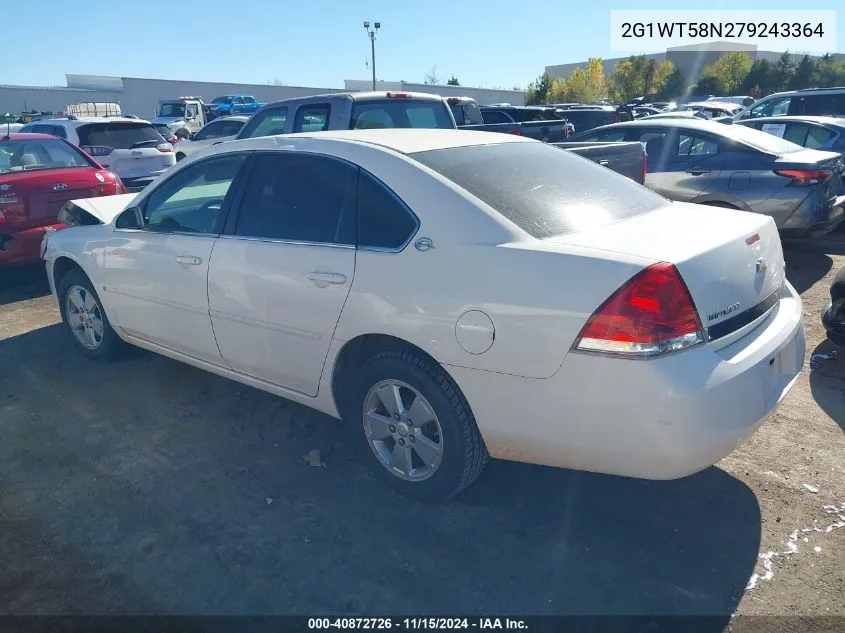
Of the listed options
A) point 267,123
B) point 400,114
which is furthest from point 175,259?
point 267,123

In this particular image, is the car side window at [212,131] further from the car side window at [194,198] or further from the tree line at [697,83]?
the tree line at [697,83]

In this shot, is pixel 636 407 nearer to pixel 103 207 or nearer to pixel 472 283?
pixel 472 283

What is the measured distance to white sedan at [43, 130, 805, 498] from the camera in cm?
248

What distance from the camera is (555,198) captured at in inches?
122

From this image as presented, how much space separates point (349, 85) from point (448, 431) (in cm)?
6760

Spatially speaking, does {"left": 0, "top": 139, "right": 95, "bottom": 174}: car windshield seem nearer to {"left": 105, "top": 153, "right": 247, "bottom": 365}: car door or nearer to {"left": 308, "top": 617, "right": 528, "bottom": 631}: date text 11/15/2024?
{"left": 105, "top": 153, "right": 247, "bottom": 365}: car door

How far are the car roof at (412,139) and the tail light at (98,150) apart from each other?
8.54 metres

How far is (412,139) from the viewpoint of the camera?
3549mm

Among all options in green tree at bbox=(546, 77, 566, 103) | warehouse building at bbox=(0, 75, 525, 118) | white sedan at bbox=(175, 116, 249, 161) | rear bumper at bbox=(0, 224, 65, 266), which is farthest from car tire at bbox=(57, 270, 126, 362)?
green tree at bbox=(546, 77, 566, 103)

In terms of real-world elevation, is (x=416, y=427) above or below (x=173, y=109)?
below

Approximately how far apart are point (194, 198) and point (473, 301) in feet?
7.44

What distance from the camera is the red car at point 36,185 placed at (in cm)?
666

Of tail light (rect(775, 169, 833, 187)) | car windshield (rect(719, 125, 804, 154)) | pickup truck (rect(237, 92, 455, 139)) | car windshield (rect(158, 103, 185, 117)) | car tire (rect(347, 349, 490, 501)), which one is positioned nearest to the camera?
Answer: car tire (rect(347, 349, 490, 501))

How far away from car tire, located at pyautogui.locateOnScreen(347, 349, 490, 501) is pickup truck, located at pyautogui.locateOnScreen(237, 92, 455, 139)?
4.73 m
